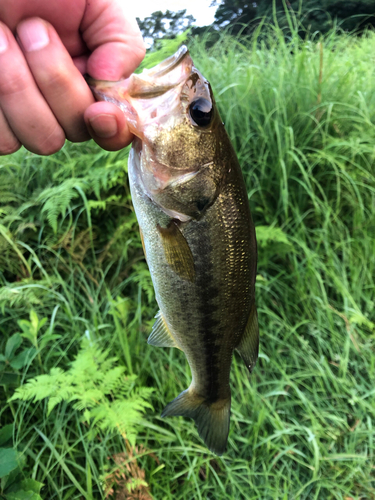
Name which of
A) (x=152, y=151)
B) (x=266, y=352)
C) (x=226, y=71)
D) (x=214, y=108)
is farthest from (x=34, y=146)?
(x=226, y=71)

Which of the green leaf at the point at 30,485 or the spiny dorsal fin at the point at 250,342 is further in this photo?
the green leaf at the point at 30,485

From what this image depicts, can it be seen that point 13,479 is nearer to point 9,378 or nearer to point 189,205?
point 9,378

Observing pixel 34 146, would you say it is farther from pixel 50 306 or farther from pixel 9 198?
pixel 9 198

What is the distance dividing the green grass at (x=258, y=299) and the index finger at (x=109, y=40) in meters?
1.31

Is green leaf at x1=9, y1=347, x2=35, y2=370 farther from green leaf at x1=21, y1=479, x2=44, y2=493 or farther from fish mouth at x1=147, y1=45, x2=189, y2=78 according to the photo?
fish mouth at x1=147, y1=45, x2=189, y2=78

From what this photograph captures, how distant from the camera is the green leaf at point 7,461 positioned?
4.29 ft

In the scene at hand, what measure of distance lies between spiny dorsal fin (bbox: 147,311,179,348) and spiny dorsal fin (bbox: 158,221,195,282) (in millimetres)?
299

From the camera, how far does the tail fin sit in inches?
49.3

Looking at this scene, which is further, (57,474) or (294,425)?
(294,425)

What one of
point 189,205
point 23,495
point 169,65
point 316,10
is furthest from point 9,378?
point 316,10

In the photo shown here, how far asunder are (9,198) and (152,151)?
182 centimetres

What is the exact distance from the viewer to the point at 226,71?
2.95 m

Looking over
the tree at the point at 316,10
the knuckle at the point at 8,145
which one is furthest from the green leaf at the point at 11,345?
the tree at the point at 316,10

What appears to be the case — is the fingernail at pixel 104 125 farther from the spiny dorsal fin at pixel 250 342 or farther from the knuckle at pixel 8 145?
the spiny dorsal fin at pixel 250 342
